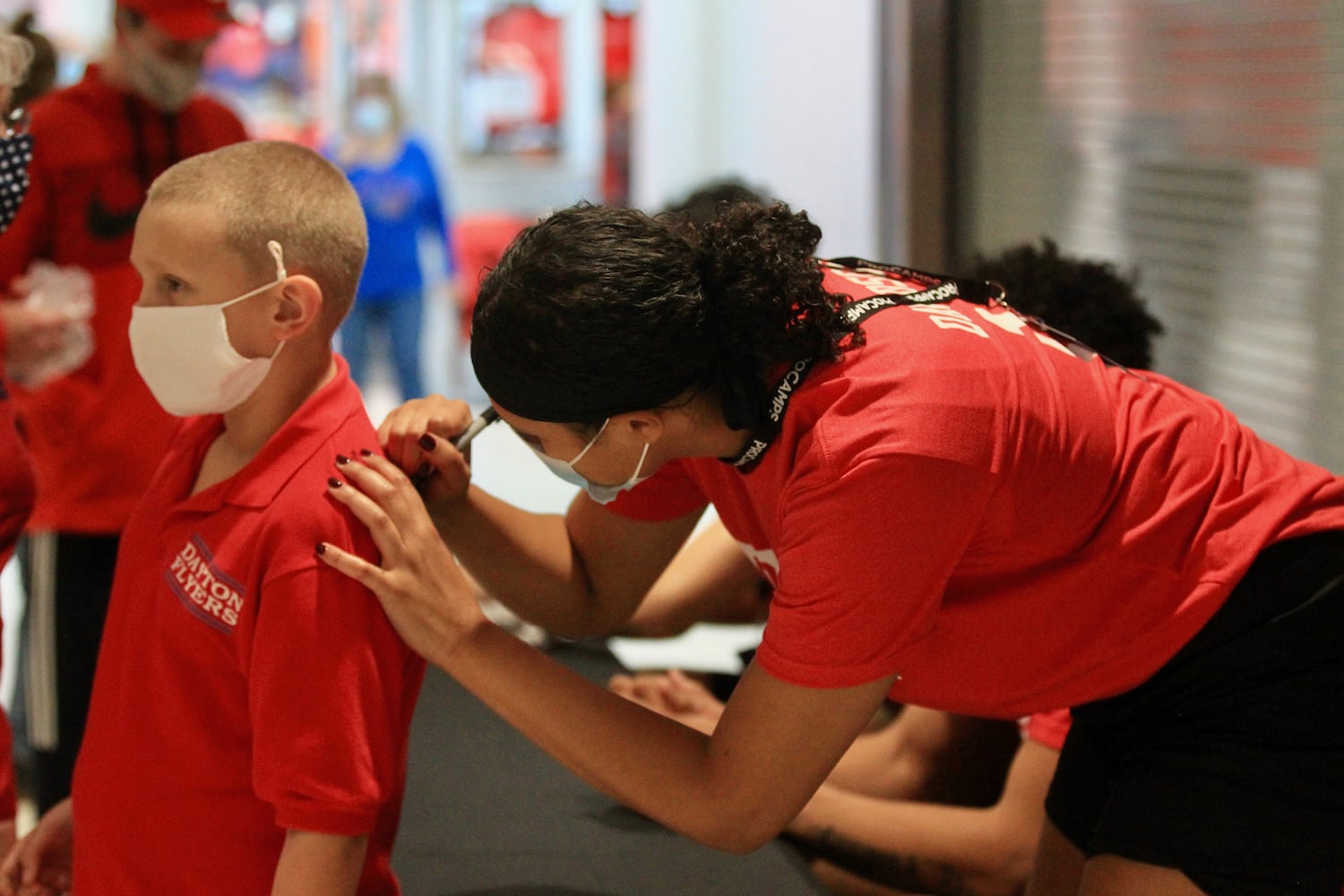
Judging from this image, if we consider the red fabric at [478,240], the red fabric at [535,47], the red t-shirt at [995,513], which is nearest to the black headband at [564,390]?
the red t-shirt at [995,513]

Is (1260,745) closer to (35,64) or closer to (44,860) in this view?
(44,860)

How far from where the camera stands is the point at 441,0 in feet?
29.1

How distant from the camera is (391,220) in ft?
19.5

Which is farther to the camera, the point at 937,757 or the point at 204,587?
the point at 937,757

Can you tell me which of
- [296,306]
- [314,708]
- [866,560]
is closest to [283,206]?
[296,306]

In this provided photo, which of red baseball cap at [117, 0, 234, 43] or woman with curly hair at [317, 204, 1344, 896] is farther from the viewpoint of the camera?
red baseball cap at [117, 0, 234, 43]

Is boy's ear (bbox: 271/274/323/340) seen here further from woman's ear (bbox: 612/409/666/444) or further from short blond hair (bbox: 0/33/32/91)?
short blond hair (bbox: 0/33/32/91)

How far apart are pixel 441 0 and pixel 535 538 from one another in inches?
311

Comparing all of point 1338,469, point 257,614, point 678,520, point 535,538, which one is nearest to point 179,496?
point 257,614

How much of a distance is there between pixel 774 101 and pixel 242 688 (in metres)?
4.04

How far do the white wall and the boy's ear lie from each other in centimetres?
303

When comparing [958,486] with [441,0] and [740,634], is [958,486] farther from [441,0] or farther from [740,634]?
[441,0]

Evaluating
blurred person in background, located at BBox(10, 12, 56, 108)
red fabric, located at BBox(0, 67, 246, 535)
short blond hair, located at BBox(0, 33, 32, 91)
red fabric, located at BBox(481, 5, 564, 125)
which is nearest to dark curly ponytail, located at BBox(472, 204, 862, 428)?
short blond hair, located at BBox(0, 33, 32, 91)

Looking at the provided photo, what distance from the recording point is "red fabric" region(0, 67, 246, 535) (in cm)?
210
